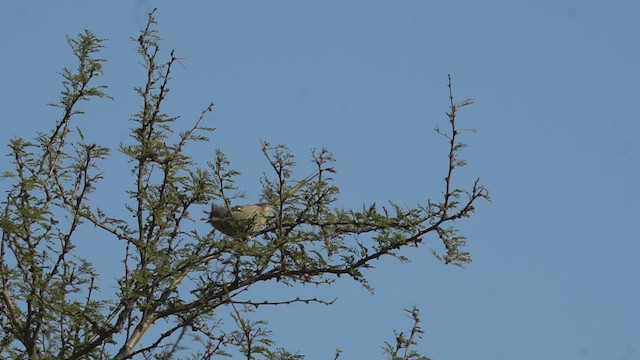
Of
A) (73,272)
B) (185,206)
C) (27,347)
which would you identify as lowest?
(27,347)

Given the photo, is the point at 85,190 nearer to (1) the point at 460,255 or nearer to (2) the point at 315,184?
(2) the point at 315,184

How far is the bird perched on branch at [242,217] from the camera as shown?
812cm

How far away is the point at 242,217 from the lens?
819 cm

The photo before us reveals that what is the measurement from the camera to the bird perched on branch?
812 cm

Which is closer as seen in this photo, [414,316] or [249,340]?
[249,340]

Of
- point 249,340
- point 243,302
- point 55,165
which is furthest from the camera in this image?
point 55,165

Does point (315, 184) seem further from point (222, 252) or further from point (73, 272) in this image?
point (73, 272)

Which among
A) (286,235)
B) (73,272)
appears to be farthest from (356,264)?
(73,272)

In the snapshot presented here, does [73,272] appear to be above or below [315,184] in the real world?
below

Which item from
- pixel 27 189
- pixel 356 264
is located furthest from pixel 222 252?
pixel 27 189

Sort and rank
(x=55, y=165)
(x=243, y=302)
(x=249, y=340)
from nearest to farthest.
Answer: (x=249, y=340) < (x=243, y=302) < (x=55, y=165)

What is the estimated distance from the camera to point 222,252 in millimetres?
8117

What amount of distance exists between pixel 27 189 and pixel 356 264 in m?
2.30

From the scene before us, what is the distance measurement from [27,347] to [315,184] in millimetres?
2192
